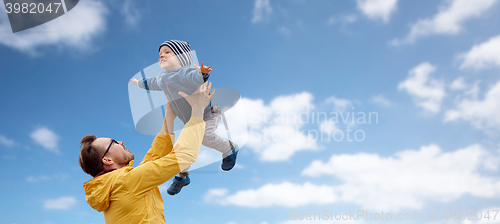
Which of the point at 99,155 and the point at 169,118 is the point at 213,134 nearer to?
the point at 169,118

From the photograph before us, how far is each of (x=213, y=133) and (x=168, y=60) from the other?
1.20 metres

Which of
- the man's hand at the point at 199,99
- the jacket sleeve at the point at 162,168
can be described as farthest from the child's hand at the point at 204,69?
the jacket sleeve at the point at 162,168

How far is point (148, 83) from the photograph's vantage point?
431 centimetres

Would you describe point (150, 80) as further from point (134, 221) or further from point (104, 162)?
point (134, 221)

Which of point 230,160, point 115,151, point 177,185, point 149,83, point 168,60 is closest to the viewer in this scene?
point 115,151

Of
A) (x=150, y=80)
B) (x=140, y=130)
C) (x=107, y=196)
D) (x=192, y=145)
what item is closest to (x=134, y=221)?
(x=107, y=196)

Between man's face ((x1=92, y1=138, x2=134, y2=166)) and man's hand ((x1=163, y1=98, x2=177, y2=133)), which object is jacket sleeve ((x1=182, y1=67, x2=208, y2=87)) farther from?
man's face ((x1=92, y1=138, x2=134, y2=166))

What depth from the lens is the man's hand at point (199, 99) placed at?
3586mm

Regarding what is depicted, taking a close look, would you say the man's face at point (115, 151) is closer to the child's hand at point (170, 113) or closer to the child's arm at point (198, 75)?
the child's hand at point (170, 113)

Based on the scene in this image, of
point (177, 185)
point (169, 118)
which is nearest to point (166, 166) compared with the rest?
point (169, 118)

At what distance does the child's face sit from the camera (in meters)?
4.09

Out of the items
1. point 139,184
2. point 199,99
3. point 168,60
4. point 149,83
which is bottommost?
point 139,184

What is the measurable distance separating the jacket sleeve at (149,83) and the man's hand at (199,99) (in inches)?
19.1

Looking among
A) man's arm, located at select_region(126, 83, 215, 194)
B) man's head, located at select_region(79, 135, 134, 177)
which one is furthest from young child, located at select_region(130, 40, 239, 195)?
man's head, located at select_region(79, 135, 134, 177)
